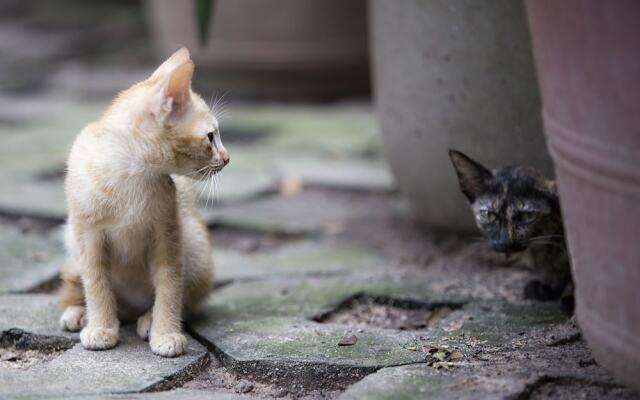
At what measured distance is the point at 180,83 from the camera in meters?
2.41

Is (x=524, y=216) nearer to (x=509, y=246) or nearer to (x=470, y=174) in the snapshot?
(x=509, y=246)

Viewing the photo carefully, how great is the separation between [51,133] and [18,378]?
3.52m

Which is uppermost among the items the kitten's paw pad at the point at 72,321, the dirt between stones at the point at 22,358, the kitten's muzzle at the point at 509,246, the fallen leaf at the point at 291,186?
the kitten's muzzle at the point at 509,246

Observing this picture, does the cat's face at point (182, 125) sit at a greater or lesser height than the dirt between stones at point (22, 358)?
greater

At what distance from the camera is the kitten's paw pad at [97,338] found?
8.46 feet

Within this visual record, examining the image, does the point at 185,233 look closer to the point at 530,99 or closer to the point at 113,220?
the point at 113,220

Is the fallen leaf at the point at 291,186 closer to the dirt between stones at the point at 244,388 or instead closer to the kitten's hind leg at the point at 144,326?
the kitten's hind leg at the point at 144,326

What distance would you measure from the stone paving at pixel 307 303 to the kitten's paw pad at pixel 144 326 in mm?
90

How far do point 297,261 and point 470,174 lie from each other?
0.92 m

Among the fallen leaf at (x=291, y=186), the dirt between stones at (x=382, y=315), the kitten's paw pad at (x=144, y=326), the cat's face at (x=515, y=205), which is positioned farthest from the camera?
the fallen leaf at (x=291, y=186)

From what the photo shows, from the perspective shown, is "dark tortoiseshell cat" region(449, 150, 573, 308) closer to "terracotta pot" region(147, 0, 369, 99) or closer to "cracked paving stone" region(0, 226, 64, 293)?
"cracked paving stone" region(0, 226, 64, 293)

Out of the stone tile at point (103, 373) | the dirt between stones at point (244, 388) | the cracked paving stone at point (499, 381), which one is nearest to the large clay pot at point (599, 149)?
the cracked paving stone at point (499, 381)

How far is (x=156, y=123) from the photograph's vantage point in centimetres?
245

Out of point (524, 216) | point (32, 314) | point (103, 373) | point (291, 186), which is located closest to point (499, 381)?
point (524, 216)
